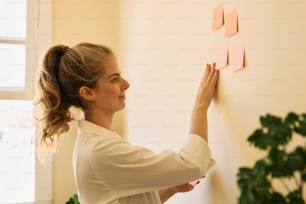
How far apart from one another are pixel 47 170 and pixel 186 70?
49.4 inches

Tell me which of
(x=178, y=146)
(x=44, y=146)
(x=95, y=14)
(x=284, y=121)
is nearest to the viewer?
(x=284, y=121)

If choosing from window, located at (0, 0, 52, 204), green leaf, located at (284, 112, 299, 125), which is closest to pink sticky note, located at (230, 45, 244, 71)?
green leaf, located at (284, 112, 299, 125)

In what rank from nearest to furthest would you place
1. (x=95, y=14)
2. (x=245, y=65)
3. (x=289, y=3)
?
1. (x=289, y=3)
2. (x=245, y=65)
3. (x=95, y=14)

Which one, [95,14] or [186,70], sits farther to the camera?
[95,14]

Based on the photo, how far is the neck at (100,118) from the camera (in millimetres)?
1396

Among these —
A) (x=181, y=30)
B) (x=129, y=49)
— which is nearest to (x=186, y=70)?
(x=181, y=30)

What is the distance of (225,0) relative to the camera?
1.33 metres

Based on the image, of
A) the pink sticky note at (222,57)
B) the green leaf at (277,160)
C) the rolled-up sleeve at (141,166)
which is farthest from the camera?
the pink sticky note at (222,57)

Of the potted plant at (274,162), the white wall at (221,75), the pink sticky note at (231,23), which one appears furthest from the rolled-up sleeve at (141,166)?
the potted plant at (274,162)

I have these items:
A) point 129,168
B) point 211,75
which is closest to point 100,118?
point 129,168

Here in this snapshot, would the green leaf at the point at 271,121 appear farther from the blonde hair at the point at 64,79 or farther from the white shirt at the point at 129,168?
the blonde hair at the point at 64,79

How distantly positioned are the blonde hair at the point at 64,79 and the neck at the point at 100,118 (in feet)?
0.16

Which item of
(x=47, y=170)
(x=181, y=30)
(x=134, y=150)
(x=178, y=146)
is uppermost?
(x=181, y=30)

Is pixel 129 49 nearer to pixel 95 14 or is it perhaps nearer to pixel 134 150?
pixel 95 14
